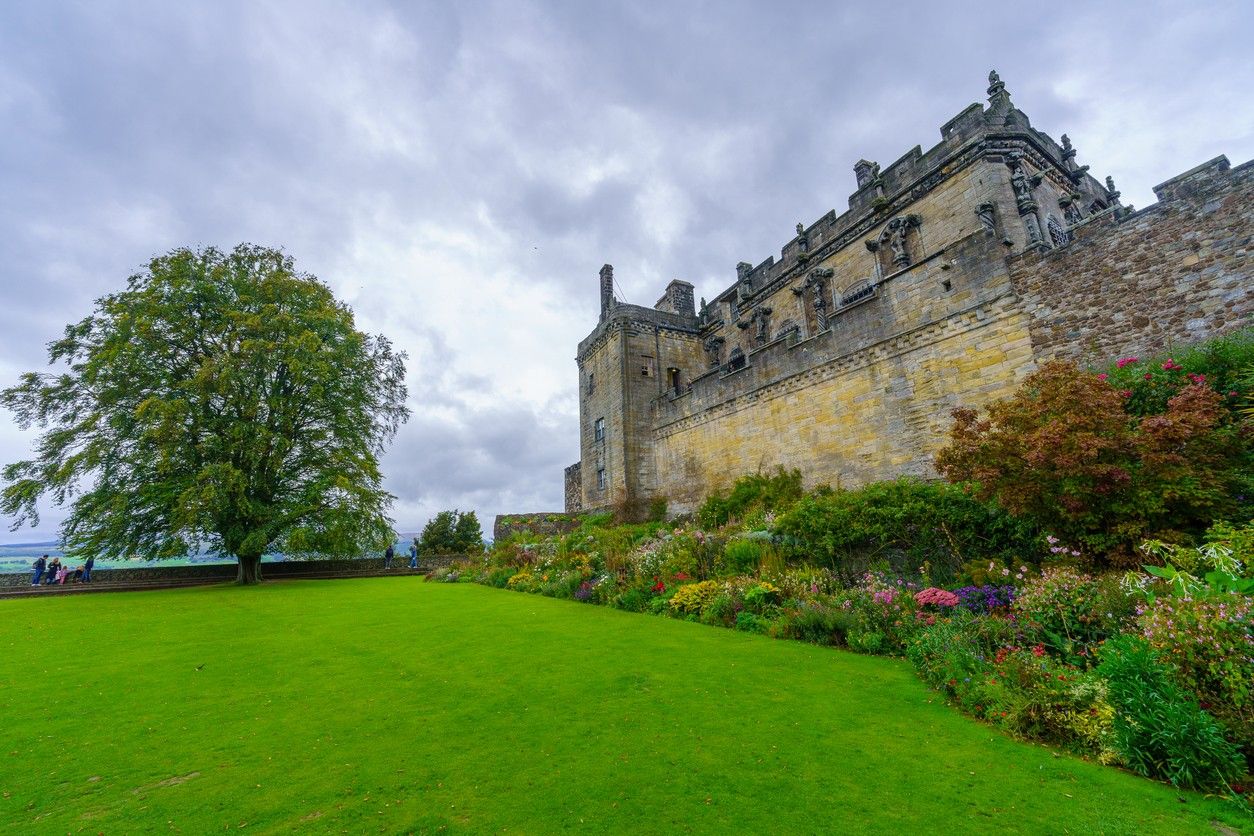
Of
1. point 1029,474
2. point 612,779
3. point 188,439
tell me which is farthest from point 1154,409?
point 188,439

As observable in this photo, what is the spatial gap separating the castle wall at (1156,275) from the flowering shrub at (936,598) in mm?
7021

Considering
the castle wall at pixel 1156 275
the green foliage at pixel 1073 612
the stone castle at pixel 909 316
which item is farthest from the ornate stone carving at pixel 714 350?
the green foliage at pixel 1073 612

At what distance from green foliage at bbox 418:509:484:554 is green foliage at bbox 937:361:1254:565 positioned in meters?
27.1

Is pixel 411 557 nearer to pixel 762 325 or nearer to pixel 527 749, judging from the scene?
pixel 762 325

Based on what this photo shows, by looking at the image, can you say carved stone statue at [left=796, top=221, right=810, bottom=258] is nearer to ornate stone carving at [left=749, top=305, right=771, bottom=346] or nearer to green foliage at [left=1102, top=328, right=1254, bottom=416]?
ornate stone carving at [left=749, top=305, right=771, bottom=346]

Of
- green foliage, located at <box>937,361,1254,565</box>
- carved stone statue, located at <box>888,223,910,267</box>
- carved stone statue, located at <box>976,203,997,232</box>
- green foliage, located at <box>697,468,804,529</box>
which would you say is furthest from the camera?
carved stone statue, located at <box>888,223,910,267</box>

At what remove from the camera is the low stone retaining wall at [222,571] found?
65.0 feet

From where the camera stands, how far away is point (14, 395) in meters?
17.5

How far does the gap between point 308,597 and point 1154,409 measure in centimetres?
1750

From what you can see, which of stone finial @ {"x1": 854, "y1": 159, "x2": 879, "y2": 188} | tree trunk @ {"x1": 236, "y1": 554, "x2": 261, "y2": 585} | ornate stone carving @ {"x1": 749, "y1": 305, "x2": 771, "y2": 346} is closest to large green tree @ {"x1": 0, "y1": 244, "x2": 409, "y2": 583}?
tree trunk @ {"x1": 236, "y1": 554, "x2": 261, "y2": 585}

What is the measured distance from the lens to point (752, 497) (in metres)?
17.7

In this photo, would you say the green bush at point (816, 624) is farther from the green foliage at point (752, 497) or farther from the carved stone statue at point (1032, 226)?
the carved stone statue at point (1032, 226)

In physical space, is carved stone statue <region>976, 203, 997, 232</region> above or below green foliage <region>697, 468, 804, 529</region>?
above

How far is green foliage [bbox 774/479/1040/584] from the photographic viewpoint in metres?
8.16
